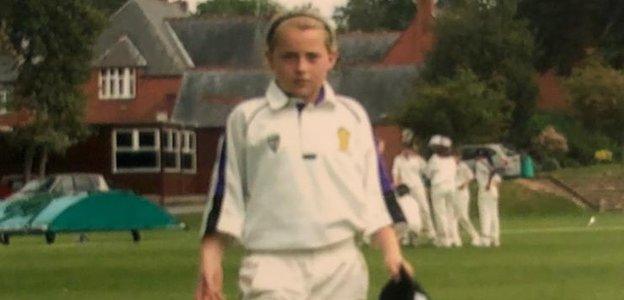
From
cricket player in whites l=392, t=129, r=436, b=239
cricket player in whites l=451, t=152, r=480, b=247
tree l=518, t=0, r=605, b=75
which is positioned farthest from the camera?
tree l=518, t=0, r=605, b=75

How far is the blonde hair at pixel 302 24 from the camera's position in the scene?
8.52 m

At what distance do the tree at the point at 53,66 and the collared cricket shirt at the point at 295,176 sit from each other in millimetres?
72622

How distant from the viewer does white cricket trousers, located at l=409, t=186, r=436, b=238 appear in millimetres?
38062

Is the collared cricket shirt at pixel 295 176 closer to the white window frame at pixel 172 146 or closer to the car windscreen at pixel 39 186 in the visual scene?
the car windscreen at pixel 39 186

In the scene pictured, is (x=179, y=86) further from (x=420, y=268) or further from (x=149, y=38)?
(x=420, y=268)

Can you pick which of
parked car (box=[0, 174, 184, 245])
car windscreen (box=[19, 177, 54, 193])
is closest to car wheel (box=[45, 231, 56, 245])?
parked car (box=[0, 174, 184, 245])

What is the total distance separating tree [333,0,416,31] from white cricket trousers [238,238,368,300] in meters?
119

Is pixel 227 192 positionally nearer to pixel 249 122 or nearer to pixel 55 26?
pixel 249 122

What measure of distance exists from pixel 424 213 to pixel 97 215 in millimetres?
8485

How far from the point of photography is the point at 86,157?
91.1 m

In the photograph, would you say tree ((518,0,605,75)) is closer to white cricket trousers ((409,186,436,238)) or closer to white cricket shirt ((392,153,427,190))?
white cricket trousers ((409,186,436,238))

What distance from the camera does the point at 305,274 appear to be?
8.55 metres

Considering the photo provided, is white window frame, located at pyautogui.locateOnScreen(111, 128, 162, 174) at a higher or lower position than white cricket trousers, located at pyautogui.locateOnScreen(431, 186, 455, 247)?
lower

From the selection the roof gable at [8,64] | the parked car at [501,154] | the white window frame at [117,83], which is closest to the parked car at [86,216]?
the parked car at [501,154]
